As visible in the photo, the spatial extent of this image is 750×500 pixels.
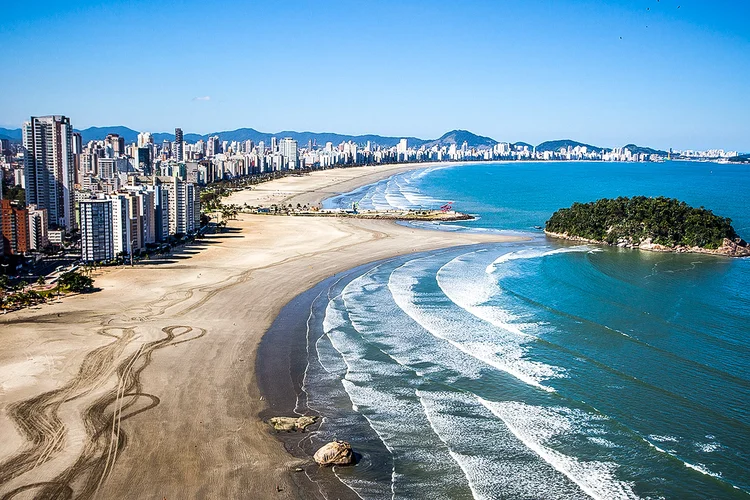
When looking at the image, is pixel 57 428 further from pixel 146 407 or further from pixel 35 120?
pixel 35 120

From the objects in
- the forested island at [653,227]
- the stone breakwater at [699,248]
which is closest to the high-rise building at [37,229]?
the forested island at [653,227]

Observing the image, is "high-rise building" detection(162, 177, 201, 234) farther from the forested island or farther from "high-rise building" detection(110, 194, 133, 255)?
the forested island

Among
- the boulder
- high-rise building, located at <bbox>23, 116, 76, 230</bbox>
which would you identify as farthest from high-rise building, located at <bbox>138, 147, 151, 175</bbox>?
the boulder

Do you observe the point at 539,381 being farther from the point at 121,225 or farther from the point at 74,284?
the point at 121,225

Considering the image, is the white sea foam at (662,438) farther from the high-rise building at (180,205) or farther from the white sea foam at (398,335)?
the high-rise building at (180,205)

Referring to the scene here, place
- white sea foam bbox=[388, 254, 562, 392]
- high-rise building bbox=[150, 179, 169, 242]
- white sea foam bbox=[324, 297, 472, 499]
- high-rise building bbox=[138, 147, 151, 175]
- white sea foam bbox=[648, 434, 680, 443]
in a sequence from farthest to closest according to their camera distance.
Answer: high-rise building bbox=[138, 147, 151, 175], high-rise building bbox=[150, 179, 169, 242], white sea foam bbox=[388, 254, 562, 392], white sea foam bbox=[648, 434, 680, 443], white sea foam bbox=[324, 297, 472, 499]

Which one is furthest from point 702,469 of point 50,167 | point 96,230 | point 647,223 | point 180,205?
point 50,167
